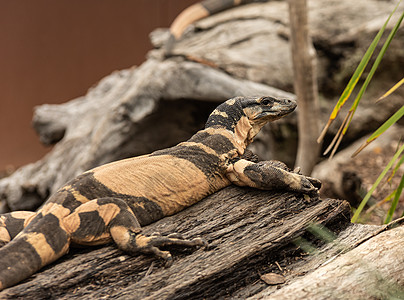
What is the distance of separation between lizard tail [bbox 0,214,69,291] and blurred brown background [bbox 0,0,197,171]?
12.8 feet

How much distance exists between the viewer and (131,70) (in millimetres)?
6312

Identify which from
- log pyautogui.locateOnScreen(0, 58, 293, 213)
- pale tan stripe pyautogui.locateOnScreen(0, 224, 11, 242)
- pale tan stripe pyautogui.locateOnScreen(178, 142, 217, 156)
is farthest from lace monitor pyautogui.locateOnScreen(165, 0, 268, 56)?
pale tan stripe pyautogui.locateOnScreen(0, 224, 11, 242)

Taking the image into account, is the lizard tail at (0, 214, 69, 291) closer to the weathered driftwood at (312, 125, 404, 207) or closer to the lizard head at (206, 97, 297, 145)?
the lizard head at (206, 97, 297, 145)

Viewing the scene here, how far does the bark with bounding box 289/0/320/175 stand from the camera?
4.54 meters

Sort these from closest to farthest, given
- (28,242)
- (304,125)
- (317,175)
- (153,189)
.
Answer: (28,242), (153,189), (304,125), (317,175)

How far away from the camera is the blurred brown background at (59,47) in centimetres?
536

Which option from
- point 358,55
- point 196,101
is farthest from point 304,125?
point 358,55

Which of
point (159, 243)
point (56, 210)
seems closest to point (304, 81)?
point (159, 243)

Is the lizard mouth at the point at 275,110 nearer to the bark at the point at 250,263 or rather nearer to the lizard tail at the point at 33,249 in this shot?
the bark at the point at 250,263

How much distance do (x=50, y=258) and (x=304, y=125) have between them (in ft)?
11.3

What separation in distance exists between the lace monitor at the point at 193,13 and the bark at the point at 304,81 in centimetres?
170

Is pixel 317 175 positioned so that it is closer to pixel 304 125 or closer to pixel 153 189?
pixel 304 125

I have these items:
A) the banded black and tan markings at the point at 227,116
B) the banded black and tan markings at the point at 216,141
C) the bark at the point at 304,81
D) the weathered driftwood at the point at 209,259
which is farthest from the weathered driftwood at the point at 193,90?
the weathered driftwood at the point at 209,259

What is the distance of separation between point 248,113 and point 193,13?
3.83m
